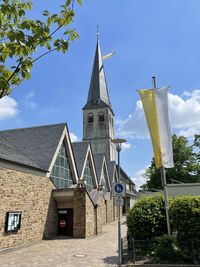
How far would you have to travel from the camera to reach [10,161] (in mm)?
14570

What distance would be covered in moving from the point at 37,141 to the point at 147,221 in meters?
13.5

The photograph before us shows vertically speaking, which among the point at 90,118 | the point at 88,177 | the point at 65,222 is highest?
the point at 90,118

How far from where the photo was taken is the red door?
804 inches

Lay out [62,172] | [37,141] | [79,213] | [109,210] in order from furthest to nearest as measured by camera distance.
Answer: [109,210] → [62,172] → [37,141] → [79,213]

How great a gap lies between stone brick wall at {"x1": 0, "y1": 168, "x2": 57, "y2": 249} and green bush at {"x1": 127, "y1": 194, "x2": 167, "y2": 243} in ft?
21.6

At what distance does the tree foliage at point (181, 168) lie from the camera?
3997 cm

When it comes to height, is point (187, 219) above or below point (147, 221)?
above

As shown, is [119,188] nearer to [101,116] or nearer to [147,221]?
[147,221]

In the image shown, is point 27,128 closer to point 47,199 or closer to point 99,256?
point 47,199

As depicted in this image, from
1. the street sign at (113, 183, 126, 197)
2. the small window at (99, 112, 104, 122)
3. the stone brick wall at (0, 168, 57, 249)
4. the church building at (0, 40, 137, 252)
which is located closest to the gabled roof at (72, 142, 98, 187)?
the church building at (0, 40, 137, 252)

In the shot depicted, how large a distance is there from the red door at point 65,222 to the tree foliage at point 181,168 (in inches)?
889

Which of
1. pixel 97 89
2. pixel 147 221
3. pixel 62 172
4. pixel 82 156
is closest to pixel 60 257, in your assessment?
pixel 147 221

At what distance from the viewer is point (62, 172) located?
22.5 m

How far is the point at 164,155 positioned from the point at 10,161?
832 cm
